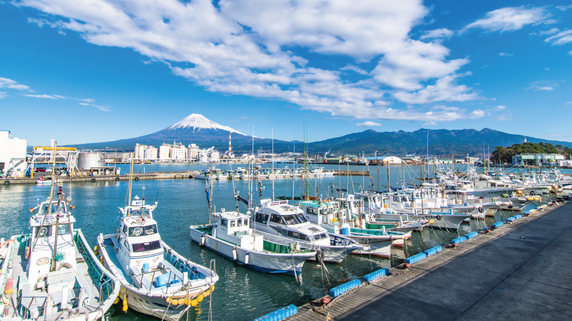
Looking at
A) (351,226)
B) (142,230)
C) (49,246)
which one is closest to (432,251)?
(351,226)

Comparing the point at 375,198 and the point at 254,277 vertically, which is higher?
the point at 375,198

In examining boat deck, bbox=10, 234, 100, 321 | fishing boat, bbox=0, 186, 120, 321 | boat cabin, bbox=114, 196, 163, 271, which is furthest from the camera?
boat cabin, bbox=114, 196, 163, 271

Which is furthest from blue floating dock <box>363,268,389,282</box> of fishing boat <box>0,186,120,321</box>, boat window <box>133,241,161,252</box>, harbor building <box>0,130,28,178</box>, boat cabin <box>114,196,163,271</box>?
harbor building <box>0,130,28,178</box>

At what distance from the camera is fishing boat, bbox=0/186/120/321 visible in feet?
25.7

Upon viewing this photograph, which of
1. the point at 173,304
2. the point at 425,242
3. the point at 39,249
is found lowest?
the point at 425,242

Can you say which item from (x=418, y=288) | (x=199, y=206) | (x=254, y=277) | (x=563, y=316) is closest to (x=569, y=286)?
(x=563, y=316)

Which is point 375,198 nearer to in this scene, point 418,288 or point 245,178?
point 418,288

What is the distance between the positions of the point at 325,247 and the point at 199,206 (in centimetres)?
2385

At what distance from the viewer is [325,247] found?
14.1 metres

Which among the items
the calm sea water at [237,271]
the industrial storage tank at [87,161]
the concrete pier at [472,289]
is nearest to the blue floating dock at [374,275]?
the concrete pier at [472,289]

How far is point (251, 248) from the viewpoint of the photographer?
14930mm

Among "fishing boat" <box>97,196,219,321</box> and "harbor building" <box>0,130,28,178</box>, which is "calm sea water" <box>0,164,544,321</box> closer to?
"fishing boat" <box>97,196,219,321</box>

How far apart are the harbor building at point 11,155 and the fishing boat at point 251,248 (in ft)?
214

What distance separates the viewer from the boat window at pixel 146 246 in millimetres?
11047
